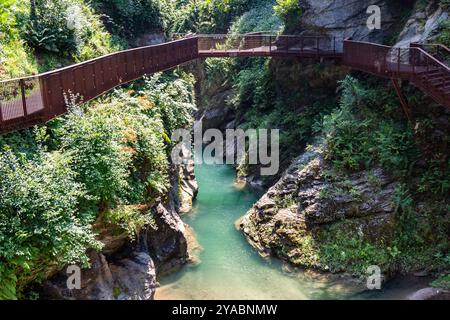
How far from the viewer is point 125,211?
14789mm

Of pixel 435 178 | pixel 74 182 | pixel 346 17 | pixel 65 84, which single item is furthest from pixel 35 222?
pixel 346 17

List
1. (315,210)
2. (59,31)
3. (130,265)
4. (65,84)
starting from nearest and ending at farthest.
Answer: (130,265) → (65,84) → (315,210) → (59,31)

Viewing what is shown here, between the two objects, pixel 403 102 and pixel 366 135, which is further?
pixel 366 135

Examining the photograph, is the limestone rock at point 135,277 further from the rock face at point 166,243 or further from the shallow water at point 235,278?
the rock face at point 166,243

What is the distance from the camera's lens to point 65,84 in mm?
16203

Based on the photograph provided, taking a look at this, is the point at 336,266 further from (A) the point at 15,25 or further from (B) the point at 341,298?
(A) the point at 15,25

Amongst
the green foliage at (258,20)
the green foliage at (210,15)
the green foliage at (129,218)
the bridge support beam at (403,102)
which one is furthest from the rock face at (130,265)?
the green foliage at (210,15)

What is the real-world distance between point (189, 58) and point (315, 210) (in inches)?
486

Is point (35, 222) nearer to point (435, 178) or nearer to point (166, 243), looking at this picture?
point (166, 243)

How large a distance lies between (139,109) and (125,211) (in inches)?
215

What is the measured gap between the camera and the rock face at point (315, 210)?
742 inches

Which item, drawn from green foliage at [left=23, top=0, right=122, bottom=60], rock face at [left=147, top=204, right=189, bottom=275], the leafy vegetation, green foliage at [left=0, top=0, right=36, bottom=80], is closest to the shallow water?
rock face at [left=147, top=204, right=189, bottom=275]

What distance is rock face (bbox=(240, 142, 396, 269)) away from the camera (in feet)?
61.8

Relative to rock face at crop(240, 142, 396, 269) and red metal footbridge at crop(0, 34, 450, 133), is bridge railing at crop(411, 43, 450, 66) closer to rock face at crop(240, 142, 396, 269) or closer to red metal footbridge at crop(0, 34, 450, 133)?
red metal footbridge at crop(0, 34, 450, 133)
